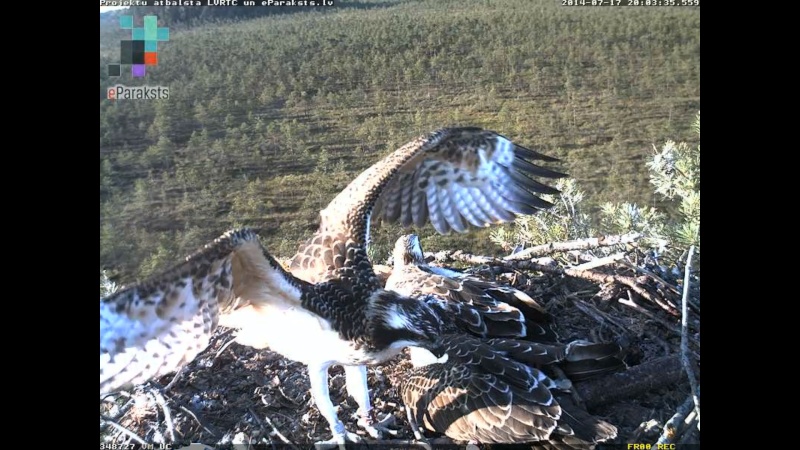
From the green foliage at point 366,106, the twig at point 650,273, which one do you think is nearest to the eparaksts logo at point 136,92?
the green foliage at point 366,106

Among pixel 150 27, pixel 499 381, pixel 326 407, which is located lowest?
pixel 326 407

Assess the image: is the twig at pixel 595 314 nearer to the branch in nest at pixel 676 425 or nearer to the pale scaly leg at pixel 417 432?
the branch in nest at pixel 676 425

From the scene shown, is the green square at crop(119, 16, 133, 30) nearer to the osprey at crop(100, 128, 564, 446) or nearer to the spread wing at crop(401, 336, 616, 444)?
the osprey at crop(100, 128, 564, 446)

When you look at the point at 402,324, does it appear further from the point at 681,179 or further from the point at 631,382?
the point at 681,179

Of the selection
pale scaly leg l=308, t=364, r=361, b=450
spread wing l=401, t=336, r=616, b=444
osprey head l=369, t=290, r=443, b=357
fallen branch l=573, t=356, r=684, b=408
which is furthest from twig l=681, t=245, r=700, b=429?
pale scaly leg l=308, t=364, r=361, b=450

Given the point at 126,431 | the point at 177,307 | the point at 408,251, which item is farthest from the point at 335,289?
the point at 126,431

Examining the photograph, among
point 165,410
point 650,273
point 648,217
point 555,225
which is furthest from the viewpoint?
point 555,225

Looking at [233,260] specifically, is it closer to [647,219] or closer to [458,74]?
[458,74]
